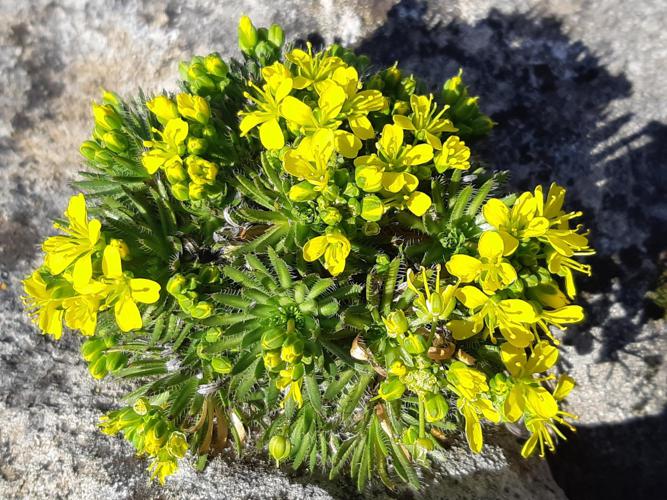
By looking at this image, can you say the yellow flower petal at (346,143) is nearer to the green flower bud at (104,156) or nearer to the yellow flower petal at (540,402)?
the green flower bud at (104,156)

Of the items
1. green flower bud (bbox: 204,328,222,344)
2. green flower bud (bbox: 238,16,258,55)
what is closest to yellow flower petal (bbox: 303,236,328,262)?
green flower bud (bbox: 204,328,222,344)

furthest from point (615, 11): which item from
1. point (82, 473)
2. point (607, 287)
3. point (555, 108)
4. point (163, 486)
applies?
point (82, 473)

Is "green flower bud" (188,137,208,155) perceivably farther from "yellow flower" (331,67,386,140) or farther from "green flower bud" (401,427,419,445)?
"green flower bud" (401,427,419,445)

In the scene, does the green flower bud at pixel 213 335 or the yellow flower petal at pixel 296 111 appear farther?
the green flower bud at pixel 213 335

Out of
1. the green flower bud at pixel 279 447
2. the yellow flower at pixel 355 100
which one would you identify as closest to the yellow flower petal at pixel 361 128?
the yellow flower at pixel 355 100

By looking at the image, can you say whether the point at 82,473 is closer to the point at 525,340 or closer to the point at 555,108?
the point at 525,340
